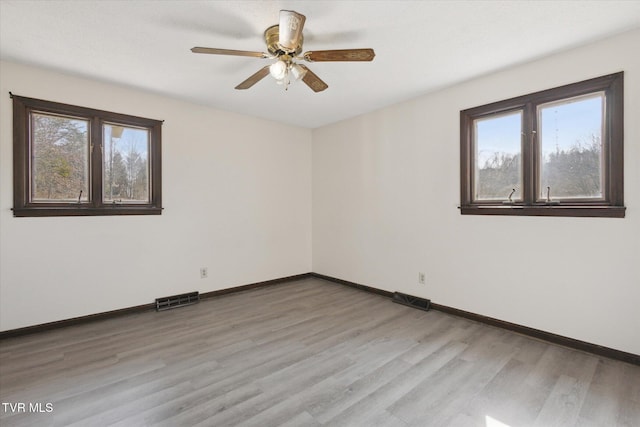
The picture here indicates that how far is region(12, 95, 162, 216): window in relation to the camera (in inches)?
113

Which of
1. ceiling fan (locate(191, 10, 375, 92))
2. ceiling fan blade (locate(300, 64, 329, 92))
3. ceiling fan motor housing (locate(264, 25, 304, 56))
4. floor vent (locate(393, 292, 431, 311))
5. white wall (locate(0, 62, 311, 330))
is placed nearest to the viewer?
ceiling fan (locate(191, 10, 375, 92))

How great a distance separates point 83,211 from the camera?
3143 mm

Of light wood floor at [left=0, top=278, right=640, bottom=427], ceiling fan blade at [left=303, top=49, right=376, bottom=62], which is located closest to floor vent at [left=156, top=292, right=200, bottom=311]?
light wood floor at [left=0, top=278, right=640, bottom=427]

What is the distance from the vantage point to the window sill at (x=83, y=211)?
112 inches

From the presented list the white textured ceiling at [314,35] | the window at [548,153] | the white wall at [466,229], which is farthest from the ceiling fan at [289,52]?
the window at [548,153]

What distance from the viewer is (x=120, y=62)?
108 inches

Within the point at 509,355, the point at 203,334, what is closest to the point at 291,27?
the point at 203,334

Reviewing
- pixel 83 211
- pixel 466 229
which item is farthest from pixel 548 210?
pixel 83 211

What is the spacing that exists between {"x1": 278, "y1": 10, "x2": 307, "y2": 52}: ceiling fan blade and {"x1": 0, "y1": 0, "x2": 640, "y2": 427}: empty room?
0.01 m

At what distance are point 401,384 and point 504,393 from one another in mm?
668

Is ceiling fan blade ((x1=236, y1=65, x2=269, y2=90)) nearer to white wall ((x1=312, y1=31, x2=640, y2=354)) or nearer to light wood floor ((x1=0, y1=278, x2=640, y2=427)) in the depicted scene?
white wall ((x1=312, y1=31, x2=640, y2=354))

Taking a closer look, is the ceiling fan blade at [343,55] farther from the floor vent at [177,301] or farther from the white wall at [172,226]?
the floor vent at [177,301]

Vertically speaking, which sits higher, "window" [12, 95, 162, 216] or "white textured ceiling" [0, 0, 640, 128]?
"white textured ceiling" [0, 0, 640, 128]

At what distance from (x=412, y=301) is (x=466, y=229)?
1.12m
